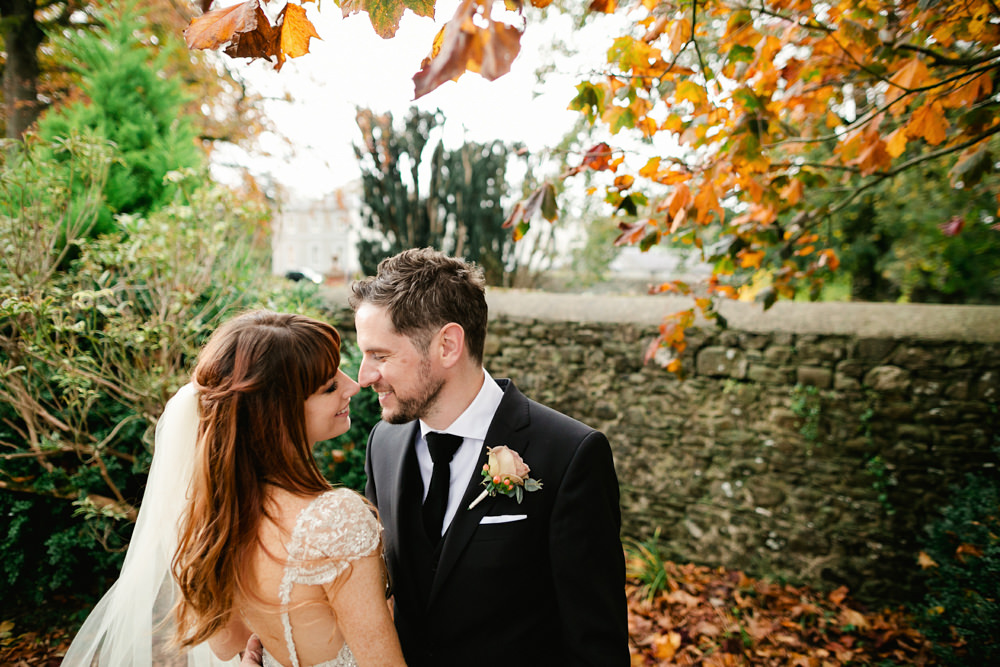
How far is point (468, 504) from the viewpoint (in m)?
1.63

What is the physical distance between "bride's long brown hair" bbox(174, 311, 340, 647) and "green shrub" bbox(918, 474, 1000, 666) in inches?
150

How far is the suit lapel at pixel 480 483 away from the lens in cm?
157

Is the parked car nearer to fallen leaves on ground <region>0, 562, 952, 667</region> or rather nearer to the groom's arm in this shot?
fallen leaves on ground <region>0, 562, 952, 667</region>

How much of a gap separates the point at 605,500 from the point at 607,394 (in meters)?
3.54

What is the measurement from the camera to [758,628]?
3.92 metres

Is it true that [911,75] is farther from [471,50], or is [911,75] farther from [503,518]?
[503,518]

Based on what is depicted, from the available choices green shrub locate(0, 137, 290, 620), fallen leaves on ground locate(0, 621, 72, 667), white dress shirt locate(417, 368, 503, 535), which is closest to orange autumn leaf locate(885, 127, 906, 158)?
white dress shirt locate(417, 368, 503, 535)

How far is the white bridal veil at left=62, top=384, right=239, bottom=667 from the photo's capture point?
180cm

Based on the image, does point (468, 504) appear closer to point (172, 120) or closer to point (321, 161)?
point (172, 120)

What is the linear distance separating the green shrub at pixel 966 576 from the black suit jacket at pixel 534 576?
2890mm

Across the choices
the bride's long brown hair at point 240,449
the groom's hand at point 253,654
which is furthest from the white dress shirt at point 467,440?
the groom's hand at point 253,654

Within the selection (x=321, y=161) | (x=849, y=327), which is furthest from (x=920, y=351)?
(x=321, y=161)

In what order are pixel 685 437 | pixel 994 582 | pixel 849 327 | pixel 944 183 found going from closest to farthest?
pixel 994 582 → pixel 849 327 → pixel 685 437 → pixel 944 183

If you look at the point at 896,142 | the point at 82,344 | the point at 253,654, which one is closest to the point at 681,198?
the point at 896,142
